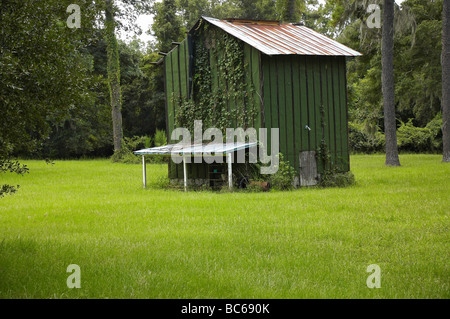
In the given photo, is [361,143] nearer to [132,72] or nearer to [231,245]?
[132,72]

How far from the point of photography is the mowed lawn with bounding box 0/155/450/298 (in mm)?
6148

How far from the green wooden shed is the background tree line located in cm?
347

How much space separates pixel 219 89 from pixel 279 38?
10.3 ft

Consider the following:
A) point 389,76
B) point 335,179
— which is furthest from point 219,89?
point 389,76

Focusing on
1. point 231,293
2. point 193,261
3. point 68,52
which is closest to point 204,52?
point 68,52

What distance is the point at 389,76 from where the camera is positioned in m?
25.5

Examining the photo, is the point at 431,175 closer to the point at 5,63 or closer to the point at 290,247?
the point at 290,247

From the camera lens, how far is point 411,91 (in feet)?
104

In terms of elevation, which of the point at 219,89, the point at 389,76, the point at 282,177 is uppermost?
the point at 389,76

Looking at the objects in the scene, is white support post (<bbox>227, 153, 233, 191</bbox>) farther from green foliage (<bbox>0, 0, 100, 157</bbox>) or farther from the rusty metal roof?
green foliage (<bbox>0, 0, 100, 157</bbox>)

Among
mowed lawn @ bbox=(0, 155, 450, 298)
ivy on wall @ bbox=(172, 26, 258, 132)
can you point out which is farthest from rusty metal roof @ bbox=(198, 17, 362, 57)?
mowed lawn @ bbox=(0, 155, 450, 298)

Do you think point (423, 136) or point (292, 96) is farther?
point (423, 136)

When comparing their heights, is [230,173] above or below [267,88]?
below
